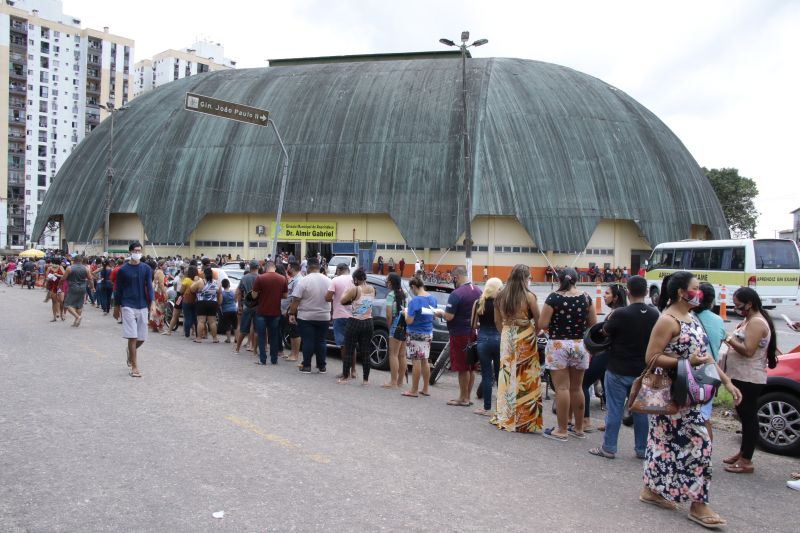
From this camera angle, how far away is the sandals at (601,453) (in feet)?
21.5

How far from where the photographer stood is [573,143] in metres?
40.9

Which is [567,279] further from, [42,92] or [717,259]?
[42,92]

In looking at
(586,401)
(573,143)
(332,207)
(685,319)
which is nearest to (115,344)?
(586,401)

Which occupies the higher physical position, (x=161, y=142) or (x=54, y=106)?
(x=54, y=106)

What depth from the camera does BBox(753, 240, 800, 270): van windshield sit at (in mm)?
22641

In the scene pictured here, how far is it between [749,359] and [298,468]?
464 cm

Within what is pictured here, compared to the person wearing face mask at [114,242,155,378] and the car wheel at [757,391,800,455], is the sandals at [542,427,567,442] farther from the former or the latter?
the person wearing face mask at [114,242,155,378]

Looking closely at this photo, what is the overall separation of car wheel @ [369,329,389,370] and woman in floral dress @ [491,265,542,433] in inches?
182

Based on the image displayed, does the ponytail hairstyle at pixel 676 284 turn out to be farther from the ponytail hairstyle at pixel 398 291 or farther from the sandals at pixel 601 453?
the ponytail hairstyle at pixel 398 291

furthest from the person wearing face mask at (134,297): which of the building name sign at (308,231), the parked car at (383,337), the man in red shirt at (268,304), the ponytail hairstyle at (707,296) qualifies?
the building name sign at (308,231)

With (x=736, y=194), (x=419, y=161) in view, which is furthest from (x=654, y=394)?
(x=736, y=194)

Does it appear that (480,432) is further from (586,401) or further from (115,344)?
(115,344)

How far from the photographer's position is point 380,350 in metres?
12.0

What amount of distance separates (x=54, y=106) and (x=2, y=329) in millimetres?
99354
